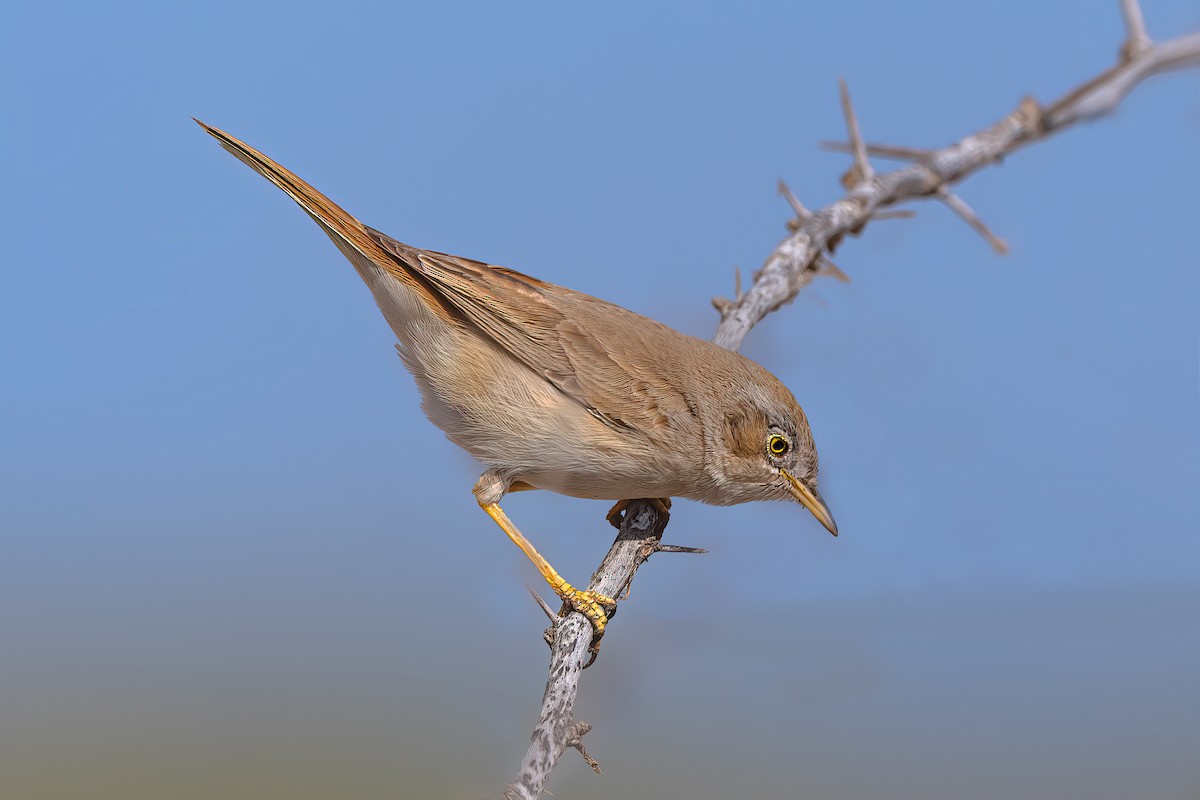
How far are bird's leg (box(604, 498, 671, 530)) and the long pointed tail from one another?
1.57 metres

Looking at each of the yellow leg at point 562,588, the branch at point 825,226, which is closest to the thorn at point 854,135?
the branch at point 825,226

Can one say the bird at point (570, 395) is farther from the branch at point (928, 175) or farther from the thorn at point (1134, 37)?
the thorn at point (1134, 37)

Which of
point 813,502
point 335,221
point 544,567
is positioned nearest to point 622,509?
point 544,567

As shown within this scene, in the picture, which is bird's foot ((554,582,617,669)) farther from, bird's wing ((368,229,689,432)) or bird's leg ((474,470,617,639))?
bird's wing ((368,229,689,432))

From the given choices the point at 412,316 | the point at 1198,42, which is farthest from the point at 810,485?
the point at 1198,42

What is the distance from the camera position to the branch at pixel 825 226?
3.06 m

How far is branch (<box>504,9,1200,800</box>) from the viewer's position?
3.06 meters

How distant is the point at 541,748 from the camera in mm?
3549

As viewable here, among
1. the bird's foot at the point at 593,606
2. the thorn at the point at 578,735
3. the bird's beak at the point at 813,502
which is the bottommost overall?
the thorn at the point at 578,735

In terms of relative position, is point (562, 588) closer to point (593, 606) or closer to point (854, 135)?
point (593, 606)

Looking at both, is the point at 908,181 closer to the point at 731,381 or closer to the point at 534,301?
Answer: the point at 731,381

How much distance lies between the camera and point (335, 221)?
4898 millimetres

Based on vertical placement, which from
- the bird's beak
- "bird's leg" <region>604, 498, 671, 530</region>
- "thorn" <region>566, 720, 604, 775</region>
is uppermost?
"bird's leg" <region>604, 498, 671, 530</region>

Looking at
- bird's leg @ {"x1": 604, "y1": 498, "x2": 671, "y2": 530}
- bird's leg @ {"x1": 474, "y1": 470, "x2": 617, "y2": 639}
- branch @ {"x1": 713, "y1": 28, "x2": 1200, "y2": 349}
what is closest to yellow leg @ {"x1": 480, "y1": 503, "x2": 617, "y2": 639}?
bird's leg @ {"x1": 474, "y1": 470, "x2": 617, "y2": 639}
